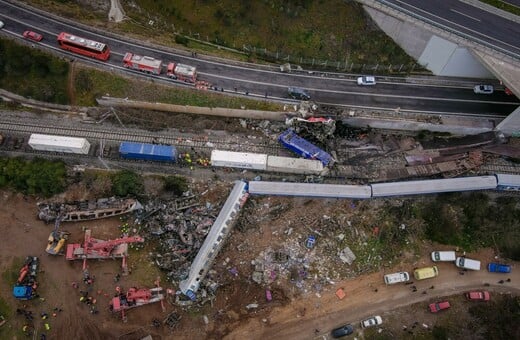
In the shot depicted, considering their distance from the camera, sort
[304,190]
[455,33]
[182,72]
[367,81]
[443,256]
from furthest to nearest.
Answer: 1. [367,81]
2. [182,72]
3. [455,33]
4. [304,190]
5. [443,256]

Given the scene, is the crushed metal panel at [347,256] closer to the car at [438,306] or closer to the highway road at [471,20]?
the car at [438,306]

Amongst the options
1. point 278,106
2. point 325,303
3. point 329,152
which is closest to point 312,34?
point 278,106

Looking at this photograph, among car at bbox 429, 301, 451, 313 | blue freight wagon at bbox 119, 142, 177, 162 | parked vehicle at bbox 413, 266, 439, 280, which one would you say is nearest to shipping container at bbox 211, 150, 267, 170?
blue freight wagon at bbox 119, 142, 177, 162

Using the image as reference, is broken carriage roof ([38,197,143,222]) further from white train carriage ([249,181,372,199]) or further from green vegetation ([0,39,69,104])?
white train carriage ([249,181,372,199])

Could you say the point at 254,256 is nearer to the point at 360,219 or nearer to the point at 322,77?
the point at 360,219

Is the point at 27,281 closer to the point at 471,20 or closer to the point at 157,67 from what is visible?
the point at 157,67

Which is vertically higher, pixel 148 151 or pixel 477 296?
pixel 148 151

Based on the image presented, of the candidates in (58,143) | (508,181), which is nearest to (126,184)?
(58,143)
